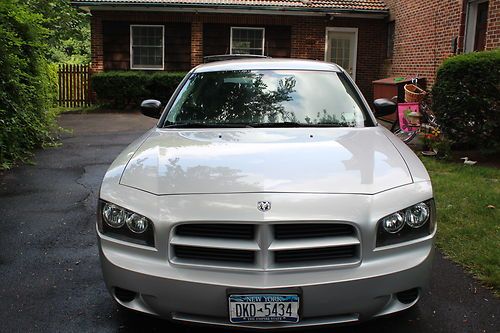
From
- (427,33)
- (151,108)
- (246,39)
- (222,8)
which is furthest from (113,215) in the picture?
(246,39)

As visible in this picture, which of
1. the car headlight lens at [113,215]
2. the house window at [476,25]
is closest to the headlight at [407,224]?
the car headlight lens at [113,215]

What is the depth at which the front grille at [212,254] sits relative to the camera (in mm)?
2551

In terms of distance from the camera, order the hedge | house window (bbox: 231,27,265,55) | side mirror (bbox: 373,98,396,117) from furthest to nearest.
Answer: house window (bbox: 231,27,265,55)
the hedge
side mirror (bbox: 373,98,396,117)

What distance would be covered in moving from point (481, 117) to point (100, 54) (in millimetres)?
13452

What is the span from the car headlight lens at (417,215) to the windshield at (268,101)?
47.2 inches

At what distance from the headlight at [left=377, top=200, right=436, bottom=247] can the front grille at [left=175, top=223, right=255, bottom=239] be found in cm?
66

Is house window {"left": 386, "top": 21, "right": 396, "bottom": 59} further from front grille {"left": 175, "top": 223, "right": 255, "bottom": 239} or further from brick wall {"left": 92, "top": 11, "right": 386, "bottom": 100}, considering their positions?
front grille {"left": 175, "top": 223, "right": 255, "bottom": 239}

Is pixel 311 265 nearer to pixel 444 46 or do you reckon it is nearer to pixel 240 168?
pixel 240 168

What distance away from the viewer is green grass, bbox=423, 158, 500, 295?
4.01 meters

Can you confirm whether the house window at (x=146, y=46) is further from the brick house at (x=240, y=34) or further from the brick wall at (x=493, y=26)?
the brick wall at (x=493, y=26)

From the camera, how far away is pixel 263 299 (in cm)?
245

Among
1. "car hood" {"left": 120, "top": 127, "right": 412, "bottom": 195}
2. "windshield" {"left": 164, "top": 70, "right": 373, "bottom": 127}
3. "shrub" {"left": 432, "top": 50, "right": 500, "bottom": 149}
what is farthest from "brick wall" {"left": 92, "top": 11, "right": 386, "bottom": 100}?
"car hood" {"left": 120, "top": 127, "right": 412, "bottom": 195}

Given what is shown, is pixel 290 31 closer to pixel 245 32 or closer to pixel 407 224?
pixel 245 32

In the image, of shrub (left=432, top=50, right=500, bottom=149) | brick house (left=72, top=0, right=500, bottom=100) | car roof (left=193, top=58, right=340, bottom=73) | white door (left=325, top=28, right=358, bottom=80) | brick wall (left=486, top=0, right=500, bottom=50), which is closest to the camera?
car roof (left=193, top=58, right=340, bottom=73)
